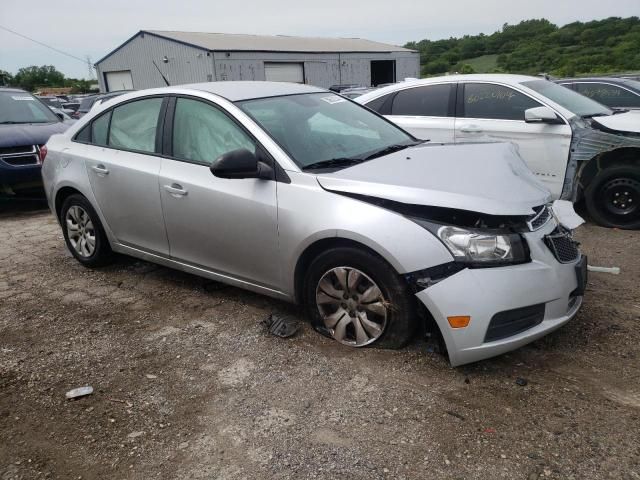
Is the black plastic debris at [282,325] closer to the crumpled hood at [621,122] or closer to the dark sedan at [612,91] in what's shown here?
the crumpled hood at [621,122]

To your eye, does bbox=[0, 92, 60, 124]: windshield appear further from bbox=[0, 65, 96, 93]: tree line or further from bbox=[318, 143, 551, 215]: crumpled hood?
bbox=[0, 65, 96, 93]: tree line

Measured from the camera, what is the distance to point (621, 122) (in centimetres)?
543

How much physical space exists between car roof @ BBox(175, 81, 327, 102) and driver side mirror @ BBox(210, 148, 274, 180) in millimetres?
648

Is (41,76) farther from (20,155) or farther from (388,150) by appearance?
(388,150)

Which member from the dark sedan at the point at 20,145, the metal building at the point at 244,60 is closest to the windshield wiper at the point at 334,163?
the dark sedan at the point at 20,145

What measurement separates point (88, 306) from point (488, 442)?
3.17 m

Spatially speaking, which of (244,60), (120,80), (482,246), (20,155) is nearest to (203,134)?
(482,246)

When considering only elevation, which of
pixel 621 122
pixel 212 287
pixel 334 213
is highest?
pixel 621 122

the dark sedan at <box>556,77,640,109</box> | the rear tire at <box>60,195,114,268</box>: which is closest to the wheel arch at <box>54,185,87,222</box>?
the rear tire at <box>60,195,114,268</box>

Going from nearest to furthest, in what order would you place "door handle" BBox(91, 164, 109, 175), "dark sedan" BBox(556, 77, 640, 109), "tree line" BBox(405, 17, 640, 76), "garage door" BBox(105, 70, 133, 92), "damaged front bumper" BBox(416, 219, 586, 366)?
"damaged front bumper" BBox(416, 219, 586, 366)
"door handle" BBox(91, 164, 109, 175)
"dark sedan" BBox(556, 77, 640, 109)
"tree line" BBox(405, 17, 640, 76)
"garage door" BBox(105, 70, 133, 92)

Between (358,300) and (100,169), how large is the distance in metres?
2.56

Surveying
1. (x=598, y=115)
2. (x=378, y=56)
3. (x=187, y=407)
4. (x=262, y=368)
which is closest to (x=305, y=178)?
(x=262, y=368)

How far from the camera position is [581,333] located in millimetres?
3348

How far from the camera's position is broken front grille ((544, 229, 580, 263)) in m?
2.96
